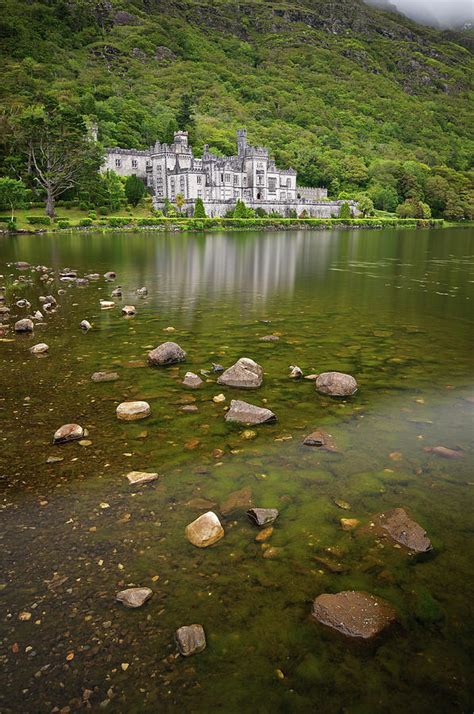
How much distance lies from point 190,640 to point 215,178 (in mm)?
123998

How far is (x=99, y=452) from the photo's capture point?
7.36m

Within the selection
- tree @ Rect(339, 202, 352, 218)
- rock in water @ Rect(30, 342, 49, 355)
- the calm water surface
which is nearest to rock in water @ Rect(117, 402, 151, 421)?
the calm water surface

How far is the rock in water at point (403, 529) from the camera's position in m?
5.43

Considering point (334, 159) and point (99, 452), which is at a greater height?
point (334, 159)

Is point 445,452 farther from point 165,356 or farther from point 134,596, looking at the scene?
point 165,356

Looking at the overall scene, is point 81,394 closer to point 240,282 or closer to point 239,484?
point 239,484

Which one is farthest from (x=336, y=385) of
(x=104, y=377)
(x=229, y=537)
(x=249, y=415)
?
(x=229, y=537)

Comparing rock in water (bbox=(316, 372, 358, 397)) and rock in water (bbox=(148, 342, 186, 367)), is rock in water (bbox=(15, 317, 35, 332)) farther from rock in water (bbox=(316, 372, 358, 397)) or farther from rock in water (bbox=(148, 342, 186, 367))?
rock in water (bbox=(316, 372, 358, 397))

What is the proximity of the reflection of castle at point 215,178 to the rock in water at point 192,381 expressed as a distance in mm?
107101

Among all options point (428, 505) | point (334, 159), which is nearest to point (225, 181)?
point (334, 159)

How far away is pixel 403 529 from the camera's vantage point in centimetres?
564

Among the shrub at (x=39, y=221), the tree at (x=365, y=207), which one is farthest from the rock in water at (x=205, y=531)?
the tree at (x=365, y=207)

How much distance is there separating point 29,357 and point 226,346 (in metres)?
4.98

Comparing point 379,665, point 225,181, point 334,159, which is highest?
point 334,159
